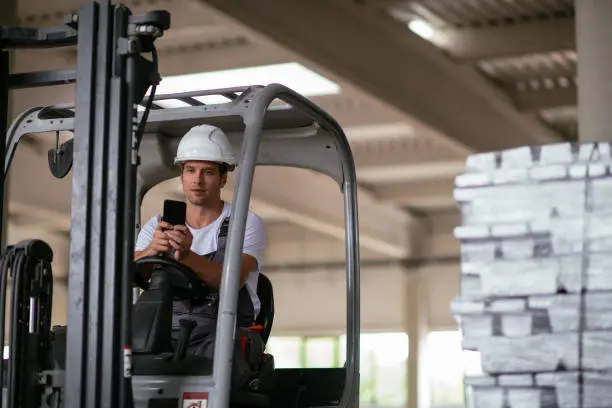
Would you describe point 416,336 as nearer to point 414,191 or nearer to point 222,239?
point 414,191

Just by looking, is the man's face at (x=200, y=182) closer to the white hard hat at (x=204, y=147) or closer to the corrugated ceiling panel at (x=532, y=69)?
the white hard hat at (x=204, y=147)

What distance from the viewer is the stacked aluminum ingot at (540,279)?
350cm

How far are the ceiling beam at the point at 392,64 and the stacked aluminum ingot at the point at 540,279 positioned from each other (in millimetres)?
6927

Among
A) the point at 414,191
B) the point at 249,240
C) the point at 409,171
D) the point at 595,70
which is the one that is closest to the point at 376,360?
the point at 414,191

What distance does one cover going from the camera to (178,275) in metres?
4.98

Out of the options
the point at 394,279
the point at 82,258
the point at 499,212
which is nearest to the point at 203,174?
the point at 82,258

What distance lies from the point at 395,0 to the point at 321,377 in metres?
7.07

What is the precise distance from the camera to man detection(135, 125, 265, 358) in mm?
5207

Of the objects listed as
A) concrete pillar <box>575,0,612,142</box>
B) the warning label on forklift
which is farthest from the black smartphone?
concrete pillar <box>575,0,612,142</box>

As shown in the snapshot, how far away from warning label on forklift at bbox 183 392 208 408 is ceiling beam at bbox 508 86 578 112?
12.2 meters

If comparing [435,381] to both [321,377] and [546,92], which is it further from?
[321,377]

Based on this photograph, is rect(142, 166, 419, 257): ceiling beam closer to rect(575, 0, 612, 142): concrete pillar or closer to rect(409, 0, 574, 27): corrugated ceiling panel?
rect(409, 0, 574, 27): corrugated ceiling panel

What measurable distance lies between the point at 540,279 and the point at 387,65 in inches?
375

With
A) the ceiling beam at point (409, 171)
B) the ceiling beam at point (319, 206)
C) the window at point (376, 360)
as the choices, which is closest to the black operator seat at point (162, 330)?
the ceiling beam at point (319, 206)
